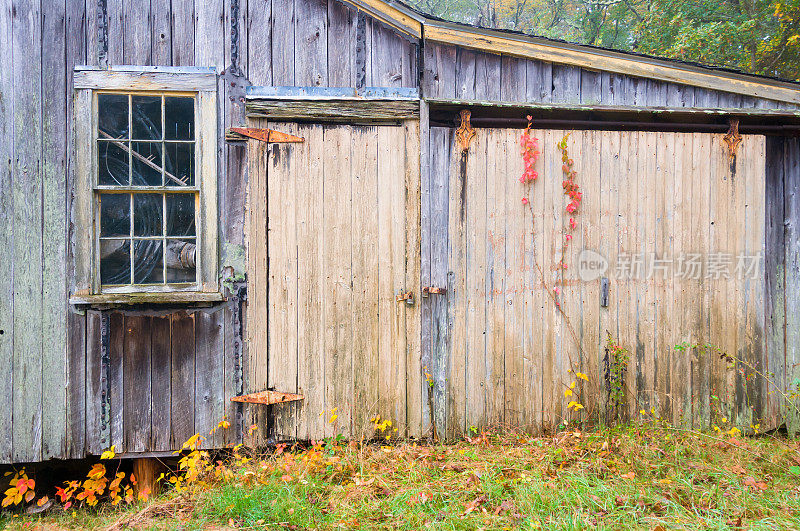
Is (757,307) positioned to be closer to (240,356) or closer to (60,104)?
(240,356)

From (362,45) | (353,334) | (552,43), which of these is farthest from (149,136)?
(552,43)

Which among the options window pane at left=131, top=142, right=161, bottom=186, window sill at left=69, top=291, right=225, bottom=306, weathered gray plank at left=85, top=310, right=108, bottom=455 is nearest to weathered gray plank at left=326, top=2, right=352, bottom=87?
window pane at left=131, top=142, right=161, bottom=186

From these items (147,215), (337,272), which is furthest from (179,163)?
(337,272)

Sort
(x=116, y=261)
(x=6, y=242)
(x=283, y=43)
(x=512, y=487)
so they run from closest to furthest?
(x=512, y=487)
(x=6, y=242)
(x=116, y=261)
(x=283, y=43)

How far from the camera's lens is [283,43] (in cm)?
357

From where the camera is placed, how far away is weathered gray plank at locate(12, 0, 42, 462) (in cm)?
335

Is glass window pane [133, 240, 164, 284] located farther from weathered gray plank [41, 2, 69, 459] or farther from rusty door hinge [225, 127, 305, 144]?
rusty door hinge [225, 127, 305, 144]

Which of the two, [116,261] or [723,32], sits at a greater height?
[723,32]

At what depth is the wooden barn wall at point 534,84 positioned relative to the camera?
3658 millimetres

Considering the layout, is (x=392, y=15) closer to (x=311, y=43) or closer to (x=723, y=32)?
(x=311, y=43)

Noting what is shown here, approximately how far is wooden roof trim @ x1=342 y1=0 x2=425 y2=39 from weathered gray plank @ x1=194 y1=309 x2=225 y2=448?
9.36ft

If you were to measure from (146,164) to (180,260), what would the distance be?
84cm

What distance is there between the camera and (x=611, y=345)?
3799 mm

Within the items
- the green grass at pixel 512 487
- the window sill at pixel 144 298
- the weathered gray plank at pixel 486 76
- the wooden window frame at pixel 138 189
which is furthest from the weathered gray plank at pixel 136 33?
the green grass at pixel 512 487
